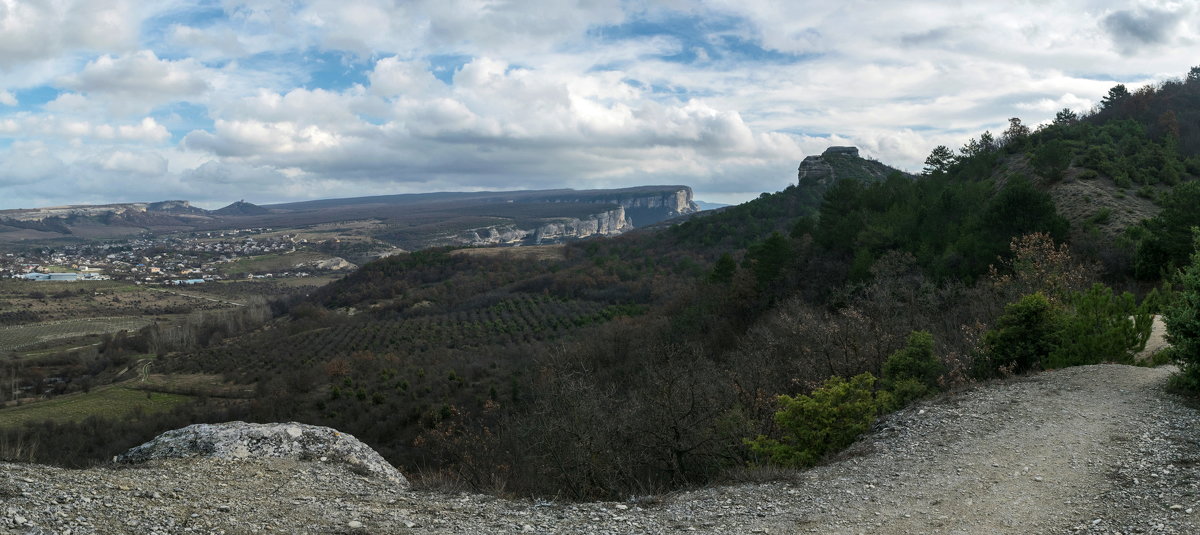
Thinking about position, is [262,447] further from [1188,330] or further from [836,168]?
[836,168]

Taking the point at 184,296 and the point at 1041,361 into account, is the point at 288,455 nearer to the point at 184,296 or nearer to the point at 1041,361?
the point at 1041,361

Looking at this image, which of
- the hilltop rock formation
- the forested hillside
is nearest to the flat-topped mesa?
the hilltop rock formation

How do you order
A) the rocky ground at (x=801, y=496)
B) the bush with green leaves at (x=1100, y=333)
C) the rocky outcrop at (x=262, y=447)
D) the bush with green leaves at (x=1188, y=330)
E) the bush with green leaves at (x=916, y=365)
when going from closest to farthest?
1. the rocky ground at (x=801, y=496)
2. the rocky outcrop at (x=262, y=447)
3. the bush with green leaves at (x=1188, y=330)
4. the bush with green leaves at (x=916, y=365)
5. the bush with green leaves at (x=1100, y=333)

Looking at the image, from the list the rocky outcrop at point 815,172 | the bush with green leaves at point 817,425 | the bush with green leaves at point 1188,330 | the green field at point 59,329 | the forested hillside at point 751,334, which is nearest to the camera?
the bush with green leaves at point 1188,330

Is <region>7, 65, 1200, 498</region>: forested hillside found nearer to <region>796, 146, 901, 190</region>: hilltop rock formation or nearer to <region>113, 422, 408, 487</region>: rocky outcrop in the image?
<region>113, 422, 408, 487</region>: rocky outcrop

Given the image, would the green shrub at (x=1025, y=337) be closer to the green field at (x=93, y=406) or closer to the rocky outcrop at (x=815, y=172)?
the green field at (x=93, y=406)

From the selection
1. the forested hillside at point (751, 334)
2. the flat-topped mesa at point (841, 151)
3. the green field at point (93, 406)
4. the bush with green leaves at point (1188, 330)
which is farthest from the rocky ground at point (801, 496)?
the flat-topped mesa at point (841, 151)

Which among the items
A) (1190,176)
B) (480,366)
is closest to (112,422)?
(480,366)
